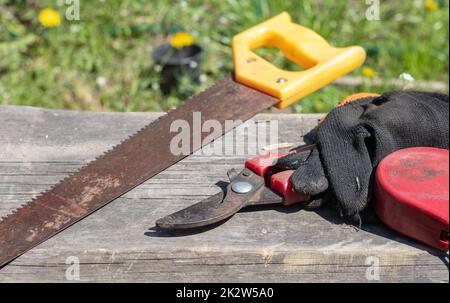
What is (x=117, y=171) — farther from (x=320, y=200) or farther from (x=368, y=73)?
(x=368, y=73)

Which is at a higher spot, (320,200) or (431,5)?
(431,5)

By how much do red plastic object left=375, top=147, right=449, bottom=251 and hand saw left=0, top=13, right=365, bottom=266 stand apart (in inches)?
30.3

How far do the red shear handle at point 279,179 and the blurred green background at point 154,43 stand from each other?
1.90 m

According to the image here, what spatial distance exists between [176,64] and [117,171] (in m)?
1.99

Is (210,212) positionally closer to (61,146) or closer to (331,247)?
(331,247)

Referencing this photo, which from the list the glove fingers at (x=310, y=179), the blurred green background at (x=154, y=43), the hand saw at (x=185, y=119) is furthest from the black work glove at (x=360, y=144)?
the blurred green background at (x=154, y=43)

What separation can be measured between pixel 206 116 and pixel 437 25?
258 centimetres

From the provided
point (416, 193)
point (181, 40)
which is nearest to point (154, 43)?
point (181, 40)

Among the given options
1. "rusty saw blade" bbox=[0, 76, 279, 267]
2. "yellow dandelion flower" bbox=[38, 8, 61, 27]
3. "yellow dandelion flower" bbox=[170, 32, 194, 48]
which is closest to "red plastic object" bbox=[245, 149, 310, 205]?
"rusty saw blade" bbox=[0, 76, 279, 267]

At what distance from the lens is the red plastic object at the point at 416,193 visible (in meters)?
1.74

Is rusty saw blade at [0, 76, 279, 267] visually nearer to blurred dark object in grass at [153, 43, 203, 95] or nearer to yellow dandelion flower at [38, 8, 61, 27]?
blurred dark object in grass at [153, 43, 203, 95]

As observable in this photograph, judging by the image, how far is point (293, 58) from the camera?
110 inches

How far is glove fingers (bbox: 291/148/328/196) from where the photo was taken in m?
1.94

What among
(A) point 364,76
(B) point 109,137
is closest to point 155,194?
(B) point 109,137
